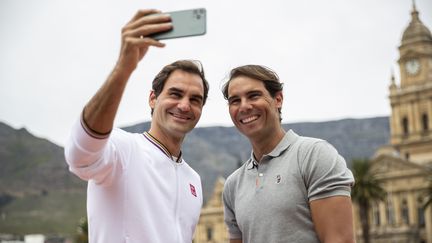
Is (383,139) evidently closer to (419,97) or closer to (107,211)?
(419,97)

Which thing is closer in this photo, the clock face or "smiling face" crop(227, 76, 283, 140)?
"smiling face" crop(227, 76, 283, 140)

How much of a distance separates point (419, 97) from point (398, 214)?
56.5 ft

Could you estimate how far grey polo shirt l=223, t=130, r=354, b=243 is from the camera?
15.8 ft

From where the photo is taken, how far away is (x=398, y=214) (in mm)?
64688

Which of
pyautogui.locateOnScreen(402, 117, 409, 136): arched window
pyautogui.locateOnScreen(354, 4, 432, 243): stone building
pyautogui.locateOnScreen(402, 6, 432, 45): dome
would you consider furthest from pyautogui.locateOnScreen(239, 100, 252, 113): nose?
pyautogui.locateOnScreen(402, 6, 432, 45): dome

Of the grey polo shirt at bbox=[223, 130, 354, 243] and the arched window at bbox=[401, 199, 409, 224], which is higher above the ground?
the grey polo shirt at bbox=[223, 130, 354, 243]

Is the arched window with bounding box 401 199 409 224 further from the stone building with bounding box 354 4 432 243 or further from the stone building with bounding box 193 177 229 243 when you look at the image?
the stone building with bounding box 193 177 229 243

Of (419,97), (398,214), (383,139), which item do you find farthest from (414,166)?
(383,139)

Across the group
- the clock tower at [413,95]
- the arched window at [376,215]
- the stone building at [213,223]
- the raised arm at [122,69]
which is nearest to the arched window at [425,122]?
the clock tower at [413,95]

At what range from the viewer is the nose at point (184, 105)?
500 cm

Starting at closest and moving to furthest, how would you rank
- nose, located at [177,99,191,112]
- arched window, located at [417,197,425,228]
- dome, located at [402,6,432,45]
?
1. nose, located at [177,99,191,112]
2. arched window, located at [417,197,425,228]
3. dome, located at [402,6,432,45]

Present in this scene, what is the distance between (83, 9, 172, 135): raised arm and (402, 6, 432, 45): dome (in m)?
76.9

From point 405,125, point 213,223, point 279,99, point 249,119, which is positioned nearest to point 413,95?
point 405,125

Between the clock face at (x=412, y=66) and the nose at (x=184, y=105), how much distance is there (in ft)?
247
